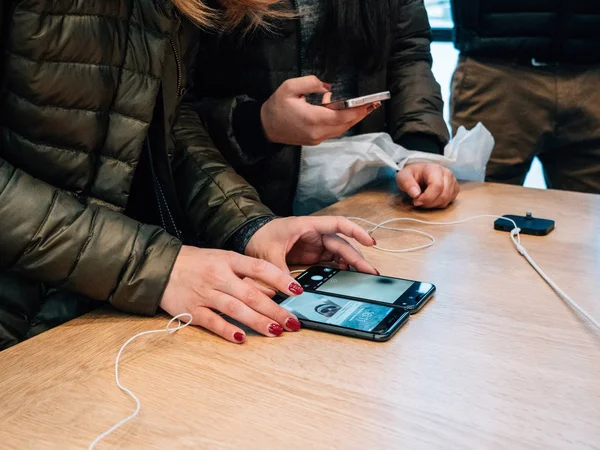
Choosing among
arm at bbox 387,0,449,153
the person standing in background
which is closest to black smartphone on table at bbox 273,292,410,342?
arm at bbox 387,0,449,153

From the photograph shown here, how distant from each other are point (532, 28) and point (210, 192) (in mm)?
1231

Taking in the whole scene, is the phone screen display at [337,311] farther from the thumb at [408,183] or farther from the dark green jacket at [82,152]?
the thumb at [408,183]

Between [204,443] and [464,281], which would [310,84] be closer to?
[464,281]

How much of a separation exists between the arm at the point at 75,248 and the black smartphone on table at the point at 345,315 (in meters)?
0.17

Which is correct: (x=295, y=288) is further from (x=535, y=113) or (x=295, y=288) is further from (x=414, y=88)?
(x=535, y=113)

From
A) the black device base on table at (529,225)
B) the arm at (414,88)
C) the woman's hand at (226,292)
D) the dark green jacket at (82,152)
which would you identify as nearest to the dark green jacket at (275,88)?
the arm at (414,88)

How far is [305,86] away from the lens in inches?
48.6

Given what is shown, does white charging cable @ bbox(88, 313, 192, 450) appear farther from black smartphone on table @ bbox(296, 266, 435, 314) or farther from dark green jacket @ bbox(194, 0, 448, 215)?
dark green jacket @ bbox(194, 0, 448, 215)

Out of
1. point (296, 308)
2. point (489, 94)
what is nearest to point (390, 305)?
point (296, 308)

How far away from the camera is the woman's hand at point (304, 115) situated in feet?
4.01

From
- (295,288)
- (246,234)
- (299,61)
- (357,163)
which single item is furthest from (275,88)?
(295,288)

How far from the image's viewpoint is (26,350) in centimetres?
85

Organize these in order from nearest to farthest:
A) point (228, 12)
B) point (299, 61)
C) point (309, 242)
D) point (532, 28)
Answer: point (309, 242), point (228, 12), point (299, 61), point (532, 28)

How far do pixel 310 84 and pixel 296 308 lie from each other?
1.44 feet
